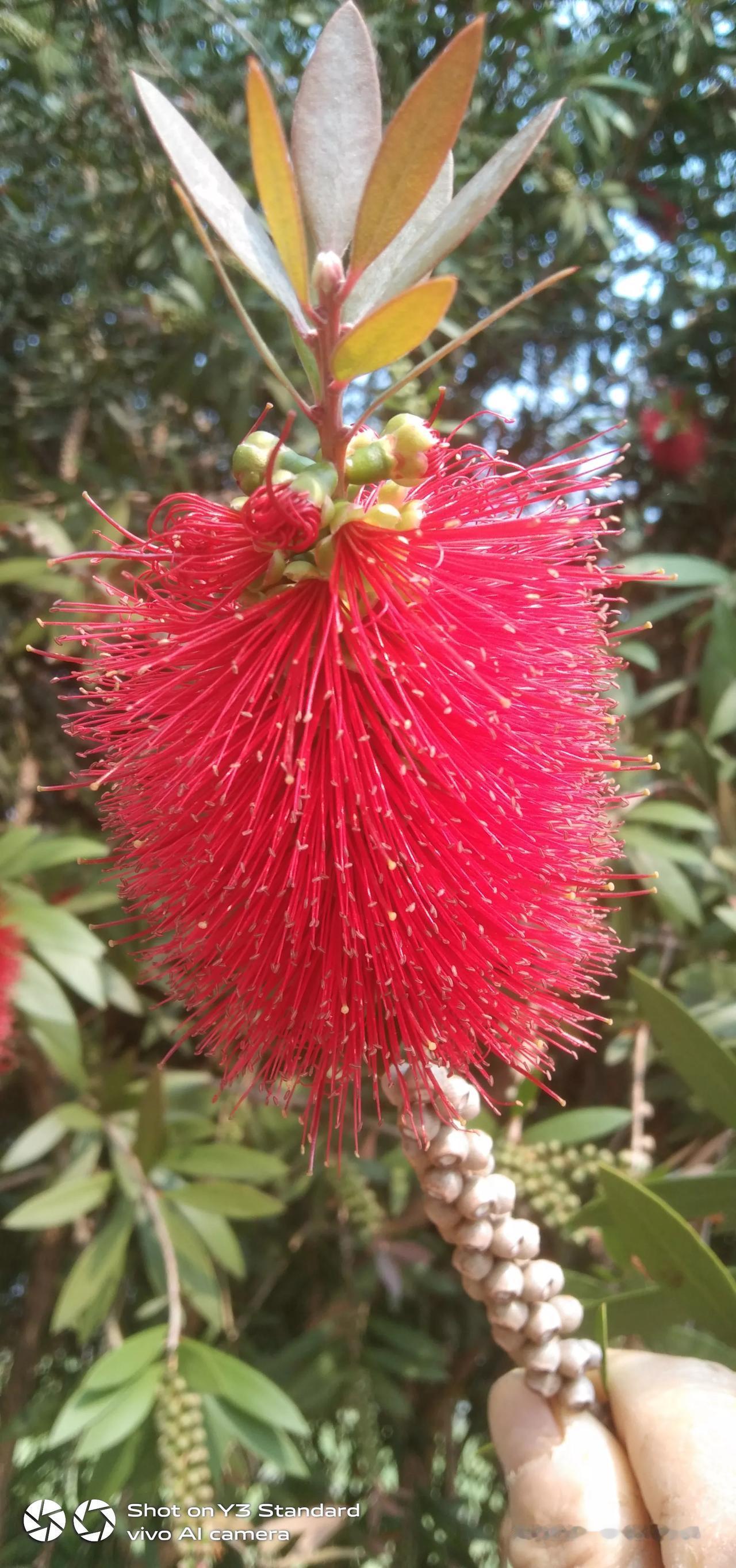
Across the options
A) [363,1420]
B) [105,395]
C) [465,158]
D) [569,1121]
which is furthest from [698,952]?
[105,395]

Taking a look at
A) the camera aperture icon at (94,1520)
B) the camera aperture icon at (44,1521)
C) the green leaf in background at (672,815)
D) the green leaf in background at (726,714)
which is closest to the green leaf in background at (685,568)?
the green leaf in background at (726,714)

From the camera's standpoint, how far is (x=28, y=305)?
1.69 metres

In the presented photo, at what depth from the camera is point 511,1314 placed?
0.54m

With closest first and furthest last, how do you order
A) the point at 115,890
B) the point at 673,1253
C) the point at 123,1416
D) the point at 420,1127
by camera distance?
1. the point at 420,1127
2. the point at 673,1253
3. the point at 123,1416
4. the point at 115,890

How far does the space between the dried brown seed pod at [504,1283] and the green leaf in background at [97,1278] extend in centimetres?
69

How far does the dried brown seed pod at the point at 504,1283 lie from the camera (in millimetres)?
541

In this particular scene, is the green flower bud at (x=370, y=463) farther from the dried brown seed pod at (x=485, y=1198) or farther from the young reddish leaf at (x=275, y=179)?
the dried brown seed pod at (x=485, y=1198)

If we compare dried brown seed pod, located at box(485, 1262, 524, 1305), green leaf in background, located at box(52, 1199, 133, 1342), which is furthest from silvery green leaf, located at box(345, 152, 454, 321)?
green leaf in background, located at box(52, 1199, 133, 1342)

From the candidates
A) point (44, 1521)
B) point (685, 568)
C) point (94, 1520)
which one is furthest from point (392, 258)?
point (44, 1521)

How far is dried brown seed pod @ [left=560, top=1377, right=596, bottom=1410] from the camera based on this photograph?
55 centimetres

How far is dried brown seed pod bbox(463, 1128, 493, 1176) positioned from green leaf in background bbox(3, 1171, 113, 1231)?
0.67m

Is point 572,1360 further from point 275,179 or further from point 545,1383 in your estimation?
point 275,179

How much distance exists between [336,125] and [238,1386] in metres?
1.06

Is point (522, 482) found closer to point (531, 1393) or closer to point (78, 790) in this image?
point (531, 1393)
